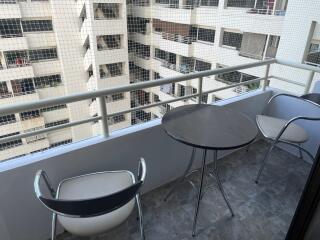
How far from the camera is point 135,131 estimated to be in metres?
1.59

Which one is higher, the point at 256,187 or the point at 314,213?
the point at 314,213

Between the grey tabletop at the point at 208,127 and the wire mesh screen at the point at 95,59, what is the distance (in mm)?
189

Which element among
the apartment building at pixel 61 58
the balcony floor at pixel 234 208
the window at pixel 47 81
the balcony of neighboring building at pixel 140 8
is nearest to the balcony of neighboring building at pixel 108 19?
the apartment building at pixel 61 58

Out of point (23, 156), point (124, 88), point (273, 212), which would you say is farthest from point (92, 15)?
point (273, 212)

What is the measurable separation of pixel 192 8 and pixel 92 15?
1775mm

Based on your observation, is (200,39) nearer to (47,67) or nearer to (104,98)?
(47,67)

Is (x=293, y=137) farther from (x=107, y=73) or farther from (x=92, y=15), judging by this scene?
(x=92, y=15)

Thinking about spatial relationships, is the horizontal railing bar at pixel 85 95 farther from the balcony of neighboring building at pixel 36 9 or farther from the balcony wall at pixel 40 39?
the balcony of neighboring building at pixel 36 9

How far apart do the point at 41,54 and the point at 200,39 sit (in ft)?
7.64

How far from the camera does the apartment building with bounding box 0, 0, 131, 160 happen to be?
1.55 meters

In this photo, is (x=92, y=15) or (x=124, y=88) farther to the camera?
(x=92, y=15)

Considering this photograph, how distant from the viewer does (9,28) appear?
1.79 m

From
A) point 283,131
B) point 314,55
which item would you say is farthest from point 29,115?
point 314,55

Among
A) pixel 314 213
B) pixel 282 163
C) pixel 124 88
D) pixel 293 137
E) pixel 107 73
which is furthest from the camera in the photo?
pixel 282 163
